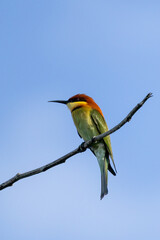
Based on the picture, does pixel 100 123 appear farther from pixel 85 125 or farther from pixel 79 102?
pixel 79 102

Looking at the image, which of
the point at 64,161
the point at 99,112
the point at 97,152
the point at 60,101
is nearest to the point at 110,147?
the point at 97,152

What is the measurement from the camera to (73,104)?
13.6 feet

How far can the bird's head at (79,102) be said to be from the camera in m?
4.14

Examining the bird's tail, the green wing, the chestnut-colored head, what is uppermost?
the chestnut-colored head

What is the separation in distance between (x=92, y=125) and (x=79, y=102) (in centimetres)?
32

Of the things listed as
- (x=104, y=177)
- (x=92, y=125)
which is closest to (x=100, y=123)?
(x=92, y=125)

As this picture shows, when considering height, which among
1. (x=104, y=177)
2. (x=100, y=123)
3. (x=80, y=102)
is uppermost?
(x=80, y=102)

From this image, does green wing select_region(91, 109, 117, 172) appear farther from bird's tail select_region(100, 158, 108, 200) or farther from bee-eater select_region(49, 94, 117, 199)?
bird's tail select_region(100, 158, 108, 200)

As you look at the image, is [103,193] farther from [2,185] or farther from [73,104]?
[2,185]

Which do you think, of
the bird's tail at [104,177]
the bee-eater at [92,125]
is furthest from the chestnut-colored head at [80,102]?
the bird's tail at [104,177]

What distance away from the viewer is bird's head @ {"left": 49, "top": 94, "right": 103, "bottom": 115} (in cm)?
414

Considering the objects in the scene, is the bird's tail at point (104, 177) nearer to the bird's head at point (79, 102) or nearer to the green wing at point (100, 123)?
the green wing at point (100, 123)

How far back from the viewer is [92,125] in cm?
401

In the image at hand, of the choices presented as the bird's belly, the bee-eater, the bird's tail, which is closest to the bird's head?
the bee-eater
